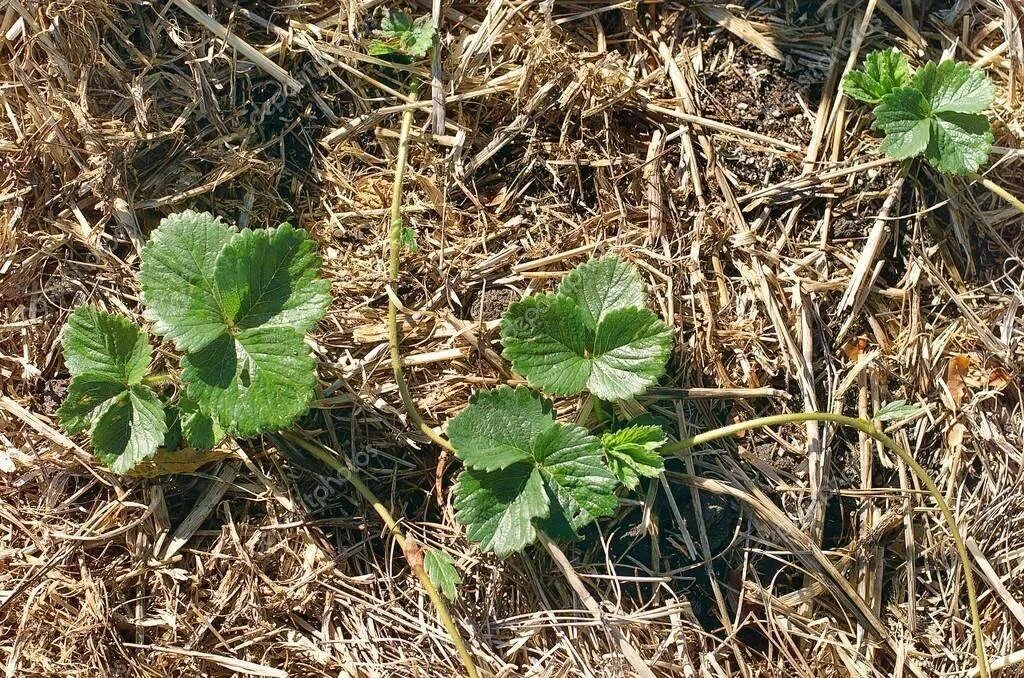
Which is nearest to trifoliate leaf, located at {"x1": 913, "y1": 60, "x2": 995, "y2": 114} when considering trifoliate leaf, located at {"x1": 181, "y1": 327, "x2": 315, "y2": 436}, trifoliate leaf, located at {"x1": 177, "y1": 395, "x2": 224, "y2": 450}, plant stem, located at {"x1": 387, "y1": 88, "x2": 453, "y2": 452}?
plant stem, located at {"x1": 387, "y1": 88, "x2": 453, "y2": 452}

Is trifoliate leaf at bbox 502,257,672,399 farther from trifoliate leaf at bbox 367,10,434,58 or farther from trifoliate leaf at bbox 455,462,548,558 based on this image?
trifoliate leaf at bbox 367,10,434,58

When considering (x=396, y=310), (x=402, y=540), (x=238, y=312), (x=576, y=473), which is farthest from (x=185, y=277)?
(x=576, y=473)

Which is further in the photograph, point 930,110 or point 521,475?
point 930,110

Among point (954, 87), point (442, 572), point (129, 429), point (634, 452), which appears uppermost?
point (954, 87)

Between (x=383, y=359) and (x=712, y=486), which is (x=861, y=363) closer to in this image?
(x=712, y=486)

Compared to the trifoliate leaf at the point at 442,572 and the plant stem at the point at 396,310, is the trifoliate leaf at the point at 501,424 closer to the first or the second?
the plant stem at the point at 396,310

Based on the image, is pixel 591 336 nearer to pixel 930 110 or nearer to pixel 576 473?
pixel 576 473
